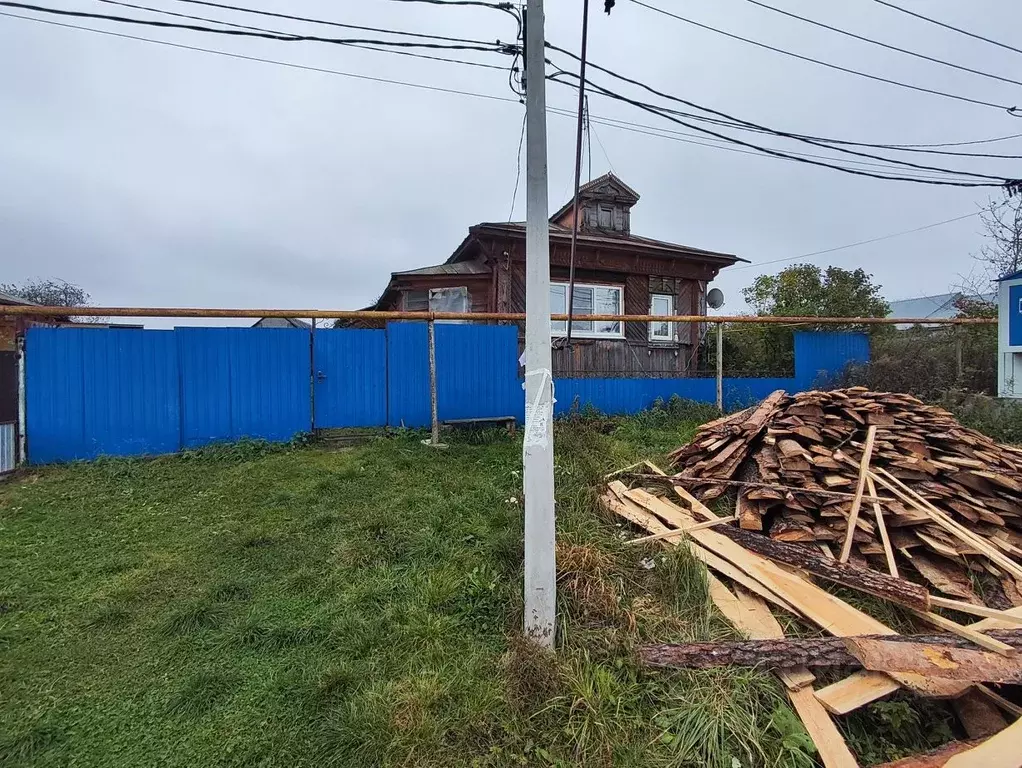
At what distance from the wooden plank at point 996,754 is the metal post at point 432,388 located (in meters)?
5.36

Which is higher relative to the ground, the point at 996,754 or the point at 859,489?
the point at 859,489

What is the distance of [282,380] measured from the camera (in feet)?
21.0

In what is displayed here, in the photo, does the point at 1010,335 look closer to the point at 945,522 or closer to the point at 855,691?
the point at 945,522

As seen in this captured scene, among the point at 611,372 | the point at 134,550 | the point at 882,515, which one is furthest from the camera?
the point at 611,372

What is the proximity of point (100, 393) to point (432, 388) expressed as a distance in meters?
4.03

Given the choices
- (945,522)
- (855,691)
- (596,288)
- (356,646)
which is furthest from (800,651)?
(596,288)

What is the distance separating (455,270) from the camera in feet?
37.5

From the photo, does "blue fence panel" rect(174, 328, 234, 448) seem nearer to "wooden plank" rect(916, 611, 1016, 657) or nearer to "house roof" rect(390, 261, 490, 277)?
"house roof" rect(390, 261, 490, 277)

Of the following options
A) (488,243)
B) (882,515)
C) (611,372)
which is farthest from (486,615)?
(488,243)

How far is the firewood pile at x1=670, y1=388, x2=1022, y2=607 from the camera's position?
3.18 m

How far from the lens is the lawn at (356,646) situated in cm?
199

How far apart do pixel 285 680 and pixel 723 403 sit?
7.83 metres

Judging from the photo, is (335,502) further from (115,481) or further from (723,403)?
(723,403)

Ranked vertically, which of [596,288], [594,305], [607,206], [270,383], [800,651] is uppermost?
[607,206]
